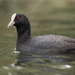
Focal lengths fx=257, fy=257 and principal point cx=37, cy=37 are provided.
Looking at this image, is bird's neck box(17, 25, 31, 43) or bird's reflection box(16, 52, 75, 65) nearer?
bird's reflection box(16, 52, 75, 65)

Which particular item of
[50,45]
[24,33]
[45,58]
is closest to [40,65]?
[45,58]

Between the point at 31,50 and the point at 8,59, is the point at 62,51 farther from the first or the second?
the point at 8,59

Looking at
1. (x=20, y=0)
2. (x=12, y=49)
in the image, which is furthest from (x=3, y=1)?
(x=12, y=49)

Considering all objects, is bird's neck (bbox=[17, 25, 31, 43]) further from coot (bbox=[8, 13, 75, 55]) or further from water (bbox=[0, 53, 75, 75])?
water (bbox=[0, 53, 75, 75])

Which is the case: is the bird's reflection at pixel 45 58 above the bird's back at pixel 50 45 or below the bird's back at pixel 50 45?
below

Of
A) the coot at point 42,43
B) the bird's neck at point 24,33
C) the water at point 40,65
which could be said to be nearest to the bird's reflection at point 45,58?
the water at point 40,65

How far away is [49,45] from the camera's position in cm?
995

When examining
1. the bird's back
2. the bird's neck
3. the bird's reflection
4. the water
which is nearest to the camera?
the water

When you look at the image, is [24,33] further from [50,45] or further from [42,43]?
[50,45]

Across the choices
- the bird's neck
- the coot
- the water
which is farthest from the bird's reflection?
the bird's neck

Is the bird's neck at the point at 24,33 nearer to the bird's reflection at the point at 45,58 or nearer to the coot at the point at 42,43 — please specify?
the coot at the point at 42,43

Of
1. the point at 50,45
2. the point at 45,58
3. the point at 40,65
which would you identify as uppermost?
the point at 50,45

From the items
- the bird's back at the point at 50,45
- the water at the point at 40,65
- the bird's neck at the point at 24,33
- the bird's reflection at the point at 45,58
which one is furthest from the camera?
the bird's neck at the point at 24,33

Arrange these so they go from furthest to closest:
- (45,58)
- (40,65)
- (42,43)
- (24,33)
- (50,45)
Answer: (24,33), (42,43), (50,45), (45,58), (40,65)
